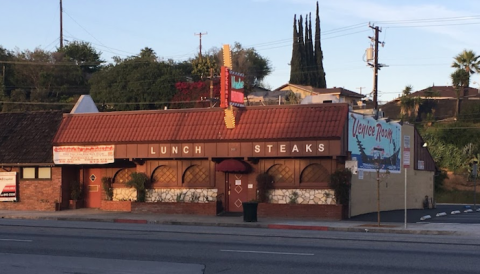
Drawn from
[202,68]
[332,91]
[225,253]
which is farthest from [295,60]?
[225,253]

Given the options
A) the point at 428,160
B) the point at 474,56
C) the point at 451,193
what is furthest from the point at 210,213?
the point at 474,56

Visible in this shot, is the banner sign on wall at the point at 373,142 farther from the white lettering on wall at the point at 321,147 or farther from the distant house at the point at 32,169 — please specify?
the distant house at the point at 32,169

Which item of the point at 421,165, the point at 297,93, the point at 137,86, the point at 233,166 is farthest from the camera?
the point at 297,93

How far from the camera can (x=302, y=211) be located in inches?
1182

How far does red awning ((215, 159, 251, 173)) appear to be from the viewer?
31594 mm

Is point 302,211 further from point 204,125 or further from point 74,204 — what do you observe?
point 74,204

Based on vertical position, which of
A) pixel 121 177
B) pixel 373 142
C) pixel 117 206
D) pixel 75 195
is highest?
pixel 373 142

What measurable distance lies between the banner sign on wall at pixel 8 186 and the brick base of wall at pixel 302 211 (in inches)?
555

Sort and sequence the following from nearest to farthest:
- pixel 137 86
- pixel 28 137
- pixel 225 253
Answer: pixel 225 253 → pixel 28 137 → pixel 137 86

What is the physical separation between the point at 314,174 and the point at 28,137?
637 inches

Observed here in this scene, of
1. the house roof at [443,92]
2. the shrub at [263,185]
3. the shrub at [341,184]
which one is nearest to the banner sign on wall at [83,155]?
the shrub at [263,185]

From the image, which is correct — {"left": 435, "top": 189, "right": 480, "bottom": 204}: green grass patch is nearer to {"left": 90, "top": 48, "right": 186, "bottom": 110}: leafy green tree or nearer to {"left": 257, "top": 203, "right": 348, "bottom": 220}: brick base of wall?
{"left": 90, "top": 48, "right": 186, "bottom": 110}: leafy green tree

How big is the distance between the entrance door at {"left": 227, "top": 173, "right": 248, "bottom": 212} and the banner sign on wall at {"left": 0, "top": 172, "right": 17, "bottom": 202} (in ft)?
39.4

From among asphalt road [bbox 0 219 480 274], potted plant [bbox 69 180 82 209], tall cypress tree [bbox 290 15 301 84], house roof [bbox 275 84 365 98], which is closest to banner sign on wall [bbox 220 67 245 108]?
potted plant [bbox 69 180 82 209]
